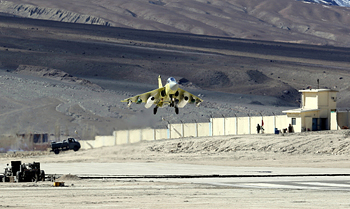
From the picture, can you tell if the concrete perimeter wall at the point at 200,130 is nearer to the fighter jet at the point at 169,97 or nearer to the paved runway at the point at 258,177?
the fighter jet at the point at 169,97

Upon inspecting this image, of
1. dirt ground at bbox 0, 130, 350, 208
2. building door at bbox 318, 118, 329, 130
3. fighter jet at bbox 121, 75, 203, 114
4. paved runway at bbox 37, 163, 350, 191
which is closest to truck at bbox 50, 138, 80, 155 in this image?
dirt ground at bbox 0, 130, 350, 208

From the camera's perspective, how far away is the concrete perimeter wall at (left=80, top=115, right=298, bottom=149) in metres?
59.7

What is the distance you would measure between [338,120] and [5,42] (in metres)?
136

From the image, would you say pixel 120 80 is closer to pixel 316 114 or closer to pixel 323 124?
pixel 323 124

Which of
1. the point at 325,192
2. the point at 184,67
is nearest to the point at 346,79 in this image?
the point at 184,67

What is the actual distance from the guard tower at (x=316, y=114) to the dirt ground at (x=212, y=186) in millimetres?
3784

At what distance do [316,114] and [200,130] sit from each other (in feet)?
48.8

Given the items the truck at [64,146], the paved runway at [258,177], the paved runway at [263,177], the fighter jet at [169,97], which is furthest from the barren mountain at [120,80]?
the paved runway at [258,177]

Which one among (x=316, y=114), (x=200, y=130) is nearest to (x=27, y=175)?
(x=316, y=114)

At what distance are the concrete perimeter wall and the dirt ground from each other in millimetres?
1945

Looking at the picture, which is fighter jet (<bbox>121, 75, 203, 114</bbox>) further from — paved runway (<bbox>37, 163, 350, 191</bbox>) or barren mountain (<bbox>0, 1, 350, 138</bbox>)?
barren mountain (<bbox>0, 1, 350, 138</bbox>)

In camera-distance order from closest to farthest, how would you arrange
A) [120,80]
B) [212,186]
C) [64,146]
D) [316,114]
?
[212,186] → [316,114] → [64,146] → [120,80]

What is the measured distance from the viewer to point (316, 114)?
6031cm

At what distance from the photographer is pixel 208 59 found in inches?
7111
